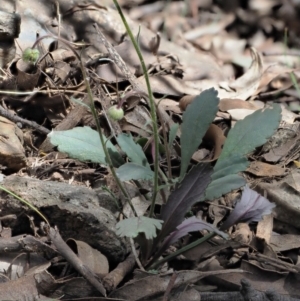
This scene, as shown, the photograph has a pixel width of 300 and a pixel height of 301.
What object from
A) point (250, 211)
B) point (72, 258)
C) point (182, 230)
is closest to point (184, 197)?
point (182, 230)

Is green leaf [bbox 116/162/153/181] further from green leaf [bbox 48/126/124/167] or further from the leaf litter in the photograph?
green leaf [bbox 48/126/124/167]

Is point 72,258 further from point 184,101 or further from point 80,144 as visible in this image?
point 184,101

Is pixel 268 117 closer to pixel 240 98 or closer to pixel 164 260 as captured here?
pixel 164 260

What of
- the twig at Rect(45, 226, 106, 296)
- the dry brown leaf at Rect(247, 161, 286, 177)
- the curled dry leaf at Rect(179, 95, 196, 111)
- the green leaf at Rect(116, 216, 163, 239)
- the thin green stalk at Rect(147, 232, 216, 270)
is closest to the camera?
the green leaf at Rect(116, 216, 163, 239)

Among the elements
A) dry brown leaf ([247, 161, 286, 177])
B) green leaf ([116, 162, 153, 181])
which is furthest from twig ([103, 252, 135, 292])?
dry brown leaf ([247, 161, 286, 177])

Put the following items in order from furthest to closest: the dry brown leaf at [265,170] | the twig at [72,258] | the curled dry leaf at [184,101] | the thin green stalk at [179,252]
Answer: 1. the curled dry leaf at [184,101]
2. the dry brown leaf at [265,170]
3. the thin green stalk at [179,252]
4. the twig at [72,258]

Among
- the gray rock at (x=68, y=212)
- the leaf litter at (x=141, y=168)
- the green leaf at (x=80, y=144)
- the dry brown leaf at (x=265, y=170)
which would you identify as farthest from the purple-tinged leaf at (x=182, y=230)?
the dry brown leaf at (x=265, y=170)

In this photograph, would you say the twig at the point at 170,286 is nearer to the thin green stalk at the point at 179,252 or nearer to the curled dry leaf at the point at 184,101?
the thin green stalk at the point at 179,252
